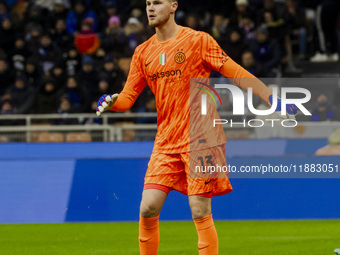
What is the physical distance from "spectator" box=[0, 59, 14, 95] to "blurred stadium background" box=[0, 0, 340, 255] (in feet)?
0.07

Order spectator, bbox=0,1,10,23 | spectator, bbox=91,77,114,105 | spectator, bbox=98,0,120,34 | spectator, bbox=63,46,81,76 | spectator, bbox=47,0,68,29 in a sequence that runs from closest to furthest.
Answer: spectator, bbox=91,77,114,105 → spectator, bbox=63,46,81,76 → spectator, bbox=98,0,120,34 → spectator, bbox=0,1,10,23 → spectator, bbox=47,0,68,29

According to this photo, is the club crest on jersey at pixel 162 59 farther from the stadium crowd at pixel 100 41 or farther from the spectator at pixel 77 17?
the spectator at pixel 77 17

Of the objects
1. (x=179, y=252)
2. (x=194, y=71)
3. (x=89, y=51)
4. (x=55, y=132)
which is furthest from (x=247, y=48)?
(x=194, y=71)

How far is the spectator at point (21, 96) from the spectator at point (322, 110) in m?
5.38

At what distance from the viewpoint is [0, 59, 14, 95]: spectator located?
14.9 metres

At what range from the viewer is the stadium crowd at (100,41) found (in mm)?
14219

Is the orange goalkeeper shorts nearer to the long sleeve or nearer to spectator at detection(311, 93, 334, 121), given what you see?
the long sleeve

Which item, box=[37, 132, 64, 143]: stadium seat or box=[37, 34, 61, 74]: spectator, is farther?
box=[37, 34, 61, 74]: spectator

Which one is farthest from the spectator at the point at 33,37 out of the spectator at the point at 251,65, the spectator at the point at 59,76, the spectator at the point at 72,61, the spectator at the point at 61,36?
the spectator at the point at 251,65

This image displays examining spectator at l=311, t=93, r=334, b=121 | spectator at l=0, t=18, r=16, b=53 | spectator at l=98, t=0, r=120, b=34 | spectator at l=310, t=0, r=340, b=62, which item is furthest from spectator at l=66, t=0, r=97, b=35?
spectator at l=311, t=93, r=334, b=121

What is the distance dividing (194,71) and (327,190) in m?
3.86

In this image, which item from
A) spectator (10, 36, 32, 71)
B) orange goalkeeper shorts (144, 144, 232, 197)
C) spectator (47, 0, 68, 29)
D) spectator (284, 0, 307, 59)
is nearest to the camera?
orange goalkeeper shorts (144, 144, 232, 197)

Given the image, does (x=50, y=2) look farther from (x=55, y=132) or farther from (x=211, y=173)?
(x=211, y=173)

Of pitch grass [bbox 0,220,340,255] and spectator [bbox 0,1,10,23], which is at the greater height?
spectator [bbox 0,1,10,23]
